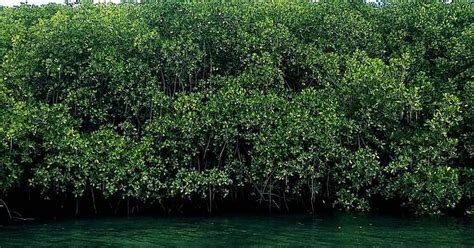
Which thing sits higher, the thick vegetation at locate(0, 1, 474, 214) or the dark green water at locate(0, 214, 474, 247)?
the thick vegetation at locate(0, 1, 474, 214)

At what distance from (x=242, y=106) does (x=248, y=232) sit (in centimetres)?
487

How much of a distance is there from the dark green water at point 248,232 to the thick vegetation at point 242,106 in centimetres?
122

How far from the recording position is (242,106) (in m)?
20.2

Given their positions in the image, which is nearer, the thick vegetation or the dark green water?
the dark green water

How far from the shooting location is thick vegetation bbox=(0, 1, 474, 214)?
1984 centimetres

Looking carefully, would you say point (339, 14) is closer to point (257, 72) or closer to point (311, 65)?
point (311, 65)

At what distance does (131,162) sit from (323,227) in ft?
20.9

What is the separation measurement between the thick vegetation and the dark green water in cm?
122

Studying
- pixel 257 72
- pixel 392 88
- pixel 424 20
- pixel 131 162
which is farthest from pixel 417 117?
pixel 131 162

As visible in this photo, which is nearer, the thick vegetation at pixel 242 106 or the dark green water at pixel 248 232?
the dark green water at pixel 248 232

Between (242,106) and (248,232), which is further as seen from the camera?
(242,106)

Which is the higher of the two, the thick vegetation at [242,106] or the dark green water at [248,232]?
the thick vegetation at [242,106]

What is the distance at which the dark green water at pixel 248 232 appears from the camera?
15117mm

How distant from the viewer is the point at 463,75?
72.8 feet
